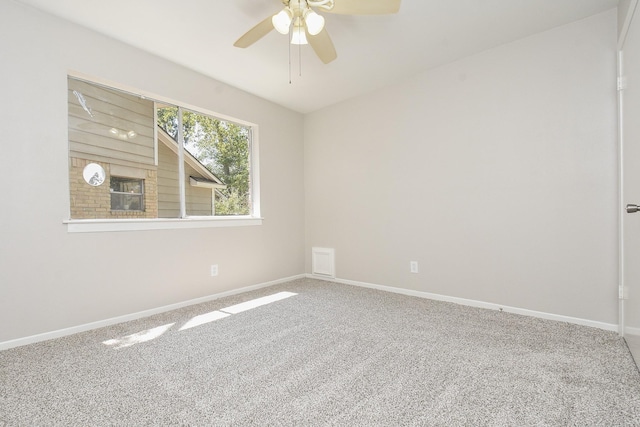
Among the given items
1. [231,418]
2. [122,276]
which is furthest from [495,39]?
[122,276]

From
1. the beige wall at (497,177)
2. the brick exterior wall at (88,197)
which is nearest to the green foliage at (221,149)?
the brick exterior wall at (88,197)

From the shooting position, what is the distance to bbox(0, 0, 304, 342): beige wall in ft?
6.85

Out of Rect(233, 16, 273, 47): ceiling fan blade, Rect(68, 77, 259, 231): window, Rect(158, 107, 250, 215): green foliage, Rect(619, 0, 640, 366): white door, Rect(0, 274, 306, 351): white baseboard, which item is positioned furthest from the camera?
Rect(158, 107, 250, 215): green foliage

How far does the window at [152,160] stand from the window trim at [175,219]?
0.02m

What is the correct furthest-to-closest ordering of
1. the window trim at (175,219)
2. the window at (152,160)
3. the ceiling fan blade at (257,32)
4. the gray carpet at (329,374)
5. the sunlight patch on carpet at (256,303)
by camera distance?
1. the sunlight patch on carpet at (256,303)
2. the window at (152,160)
3. the window trim at (175,219)
4. the ceiling fan blade at (257,32)
5. the gray carpet at (329,374)

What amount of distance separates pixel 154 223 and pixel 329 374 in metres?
2.12

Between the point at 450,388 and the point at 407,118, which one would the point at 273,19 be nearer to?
the point at 407,118

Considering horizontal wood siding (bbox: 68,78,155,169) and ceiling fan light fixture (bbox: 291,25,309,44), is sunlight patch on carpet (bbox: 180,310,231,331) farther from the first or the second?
ceiling fan light fixture (bbox: 291,25,309,44)

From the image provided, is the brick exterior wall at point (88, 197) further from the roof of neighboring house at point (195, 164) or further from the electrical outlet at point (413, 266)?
the electrical outlet at point (413, 266)

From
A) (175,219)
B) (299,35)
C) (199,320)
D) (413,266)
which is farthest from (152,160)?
(413,266)

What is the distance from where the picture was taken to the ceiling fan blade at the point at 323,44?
208cm

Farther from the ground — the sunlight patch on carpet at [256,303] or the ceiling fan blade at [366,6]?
the ceiling fan blade at [366,6]

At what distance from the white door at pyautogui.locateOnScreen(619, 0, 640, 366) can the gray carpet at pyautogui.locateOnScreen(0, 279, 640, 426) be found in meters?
0.22

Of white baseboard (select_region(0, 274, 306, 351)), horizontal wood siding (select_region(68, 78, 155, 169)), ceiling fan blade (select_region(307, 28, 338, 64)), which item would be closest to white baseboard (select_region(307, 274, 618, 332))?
white baseboard (select_region(0, 274, 306, 351))
